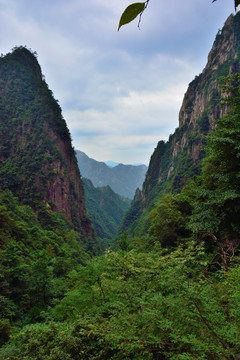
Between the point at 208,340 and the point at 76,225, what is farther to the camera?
the point at 76,225

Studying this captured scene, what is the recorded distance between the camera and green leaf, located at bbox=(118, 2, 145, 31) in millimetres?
768

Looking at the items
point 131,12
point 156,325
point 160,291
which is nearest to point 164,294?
point 160,291

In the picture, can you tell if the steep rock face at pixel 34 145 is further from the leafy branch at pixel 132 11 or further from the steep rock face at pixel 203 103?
the leafy branch at pixel 132 11

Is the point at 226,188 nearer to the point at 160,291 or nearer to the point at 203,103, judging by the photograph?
the point at 160,291

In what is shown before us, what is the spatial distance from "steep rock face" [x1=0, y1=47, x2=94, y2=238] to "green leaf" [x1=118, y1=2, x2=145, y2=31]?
35.4 m

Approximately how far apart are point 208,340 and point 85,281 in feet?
21.4

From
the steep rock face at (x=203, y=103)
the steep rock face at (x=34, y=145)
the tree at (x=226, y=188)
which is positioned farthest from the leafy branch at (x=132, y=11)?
the steep rock face at (x=203, y=103)

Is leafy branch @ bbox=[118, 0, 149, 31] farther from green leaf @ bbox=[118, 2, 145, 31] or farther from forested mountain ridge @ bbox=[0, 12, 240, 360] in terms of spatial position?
forested mountain ridge @ bbox=[0, 12, 240, 360]

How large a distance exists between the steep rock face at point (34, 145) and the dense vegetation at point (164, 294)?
2566 centimetres

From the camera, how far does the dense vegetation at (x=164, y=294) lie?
2434 mm

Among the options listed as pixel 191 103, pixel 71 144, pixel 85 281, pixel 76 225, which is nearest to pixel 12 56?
pixel 71 144

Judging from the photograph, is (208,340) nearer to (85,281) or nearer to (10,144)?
(85,281)

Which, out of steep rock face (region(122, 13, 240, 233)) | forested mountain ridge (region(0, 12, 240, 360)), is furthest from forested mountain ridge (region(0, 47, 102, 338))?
steep rock face (region(122, 13, 240, 233))

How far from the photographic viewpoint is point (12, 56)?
53031mm
